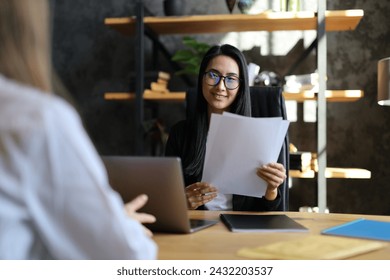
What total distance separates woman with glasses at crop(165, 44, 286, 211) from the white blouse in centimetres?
117

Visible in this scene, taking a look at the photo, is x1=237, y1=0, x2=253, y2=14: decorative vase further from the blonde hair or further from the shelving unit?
the blonde hair

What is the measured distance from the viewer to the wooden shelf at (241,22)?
107 inches

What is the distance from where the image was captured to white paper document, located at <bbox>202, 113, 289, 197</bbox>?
4.38ft

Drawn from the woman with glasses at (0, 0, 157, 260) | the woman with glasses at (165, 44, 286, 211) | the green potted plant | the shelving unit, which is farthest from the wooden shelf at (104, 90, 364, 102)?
the woman with glasses at (0, 0, 157, 260)

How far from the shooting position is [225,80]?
6.11ft

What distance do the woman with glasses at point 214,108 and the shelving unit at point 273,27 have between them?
0.90 meters

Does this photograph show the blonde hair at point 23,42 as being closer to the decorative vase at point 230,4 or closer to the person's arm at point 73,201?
the person's arm at point 73,201

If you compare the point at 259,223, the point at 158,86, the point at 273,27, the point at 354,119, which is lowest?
the point at 259,223

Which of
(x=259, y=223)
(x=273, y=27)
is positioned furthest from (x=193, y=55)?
(x=259, y=223)

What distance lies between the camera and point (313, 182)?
10.1 feet

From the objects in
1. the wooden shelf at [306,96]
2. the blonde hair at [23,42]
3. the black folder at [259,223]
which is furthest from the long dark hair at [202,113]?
the blonde hair at [23,42]

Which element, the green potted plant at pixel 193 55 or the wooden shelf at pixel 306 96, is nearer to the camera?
the wooden shelf at pixel 306 96

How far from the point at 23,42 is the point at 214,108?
138 centimetres

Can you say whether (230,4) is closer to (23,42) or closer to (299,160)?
(299,160)
